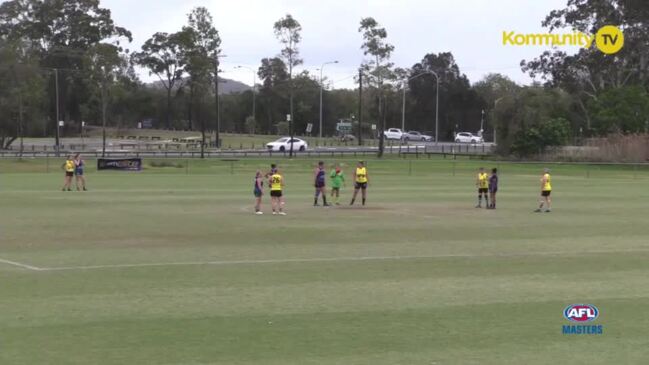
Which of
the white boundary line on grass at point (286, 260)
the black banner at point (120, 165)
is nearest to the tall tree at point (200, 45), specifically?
the black banner at point (120, 165)

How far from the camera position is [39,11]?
117 metres

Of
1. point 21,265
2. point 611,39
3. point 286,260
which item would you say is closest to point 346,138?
point 611,39

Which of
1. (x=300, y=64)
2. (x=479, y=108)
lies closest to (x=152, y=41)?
(x=300, y=64)

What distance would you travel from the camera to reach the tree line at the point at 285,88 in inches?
3123

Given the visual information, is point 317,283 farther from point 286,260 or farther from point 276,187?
point 276,187

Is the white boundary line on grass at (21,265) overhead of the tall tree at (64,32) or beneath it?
beneath

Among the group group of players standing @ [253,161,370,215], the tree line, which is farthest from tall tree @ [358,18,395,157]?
group of players standing @ [253,161,370,215]

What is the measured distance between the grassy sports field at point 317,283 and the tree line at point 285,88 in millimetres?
51208

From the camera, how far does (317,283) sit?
13586mm

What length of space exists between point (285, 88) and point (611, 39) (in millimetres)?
54557

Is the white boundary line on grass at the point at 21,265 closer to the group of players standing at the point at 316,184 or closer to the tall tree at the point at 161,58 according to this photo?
the group of players standing at the point at 316,184

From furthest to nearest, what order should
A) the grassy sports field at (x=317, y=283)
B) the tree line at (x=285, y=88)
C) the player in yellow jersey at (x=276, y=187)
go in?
1. the tree line at (x=285, y=88)
2. the player in yellow jersey at (x=276, y=187)
3. the grassy sports field at (x=317, y=283)

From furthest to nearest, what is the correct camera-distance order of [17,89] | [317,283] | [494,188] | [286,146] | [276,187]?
[17,89] < [286,146] < [494,188] < [276,187] < [317,283]

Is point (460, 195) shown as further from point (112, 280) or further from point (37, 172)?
point (37, 172)
